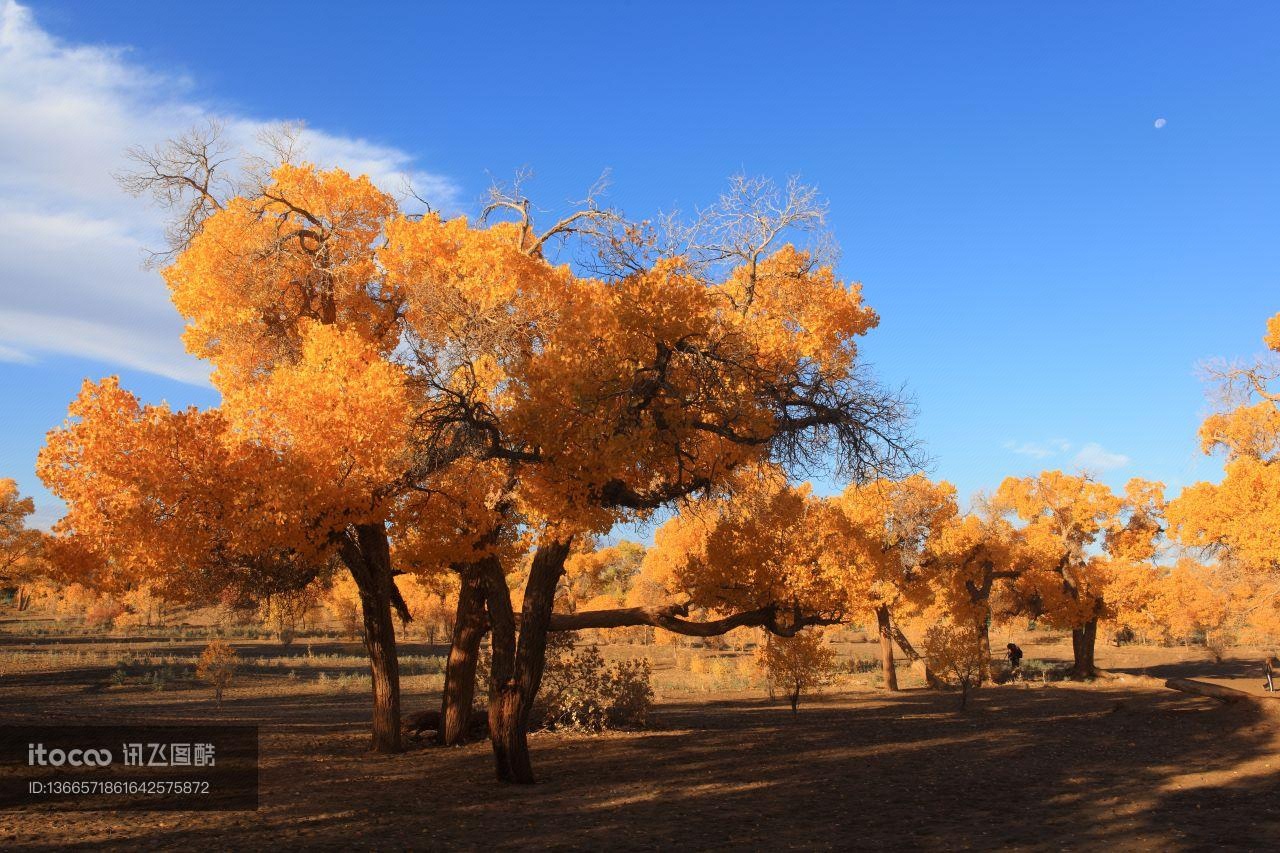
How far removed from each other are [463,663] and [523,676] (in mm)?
5772

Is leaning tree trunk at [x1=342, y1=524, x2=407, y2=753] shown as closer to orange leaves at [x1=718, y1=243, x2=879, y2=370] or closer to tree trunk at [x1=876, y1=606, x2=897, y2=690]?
orange leaves at [x1=718, y1=243, x2=879, y2=370]

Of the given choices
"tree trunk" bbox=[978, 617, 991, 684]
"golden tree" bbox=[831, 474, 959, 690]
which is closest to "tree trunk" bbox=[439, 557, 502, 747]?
"golden tree" bbox=[831, 474, 959, 690]

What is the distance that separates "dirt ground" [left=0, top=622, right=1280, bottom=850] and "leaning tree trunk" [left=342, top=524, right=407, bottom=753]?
0.83 m

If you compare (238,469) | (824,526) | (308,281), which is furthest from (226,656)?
(824,526)

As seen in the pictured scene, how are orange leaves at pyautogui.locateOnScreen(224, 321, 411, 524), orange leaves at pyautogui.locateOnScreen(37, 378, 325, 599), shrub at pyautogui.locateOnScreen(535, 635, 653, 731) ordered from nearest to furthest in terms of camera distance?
orange leaves at pyautogui.locateOnScreen(37, 378, 325, 599)
orange leaves at pyautogui.locateOnScreen(224, 321, 411, 524)
shrub at pyautogui.locateOnScreen(535, 635, 653, 731)

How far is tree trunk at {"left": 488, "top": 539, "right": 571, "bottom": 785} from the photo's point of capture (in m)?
13.7

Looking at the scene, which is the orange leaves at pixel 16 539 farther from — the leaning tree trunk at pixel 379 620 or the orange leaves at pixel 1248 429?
the orange leaves at pixel 1248 429

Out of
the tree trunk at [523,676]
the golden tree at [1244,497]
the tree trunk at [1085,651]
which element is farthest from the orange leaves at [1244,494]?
the tree trunk at [523,676]

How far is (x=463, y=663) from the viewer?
1894cm

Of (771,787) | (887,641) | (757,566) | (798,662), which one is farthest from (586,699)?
(887,641)

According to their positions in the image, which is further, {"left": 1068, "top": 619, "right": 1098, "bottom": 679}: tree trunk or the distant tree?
{"left": 1068, "top": 619, "right": 1098, "bottom": 679}: tree trunk

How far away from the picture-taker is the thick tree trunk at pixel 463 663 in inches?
730

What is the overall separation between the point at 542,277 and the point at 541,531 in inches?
232

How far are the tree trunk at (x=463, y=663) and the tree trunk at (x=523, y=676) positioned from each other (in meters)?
4.49
